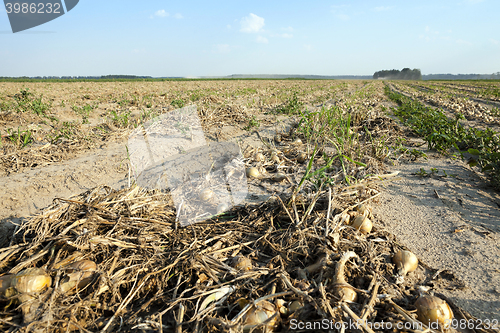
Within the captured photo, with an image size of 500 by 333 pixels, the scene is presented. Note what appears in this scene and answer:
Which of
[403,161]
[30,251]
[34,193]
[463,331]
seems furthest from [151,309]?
[403,161]

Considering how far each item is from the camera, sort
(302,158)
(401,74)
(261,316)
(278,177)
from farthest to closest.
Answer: (401,74) → (302,158) → (278,177) → (261,316)

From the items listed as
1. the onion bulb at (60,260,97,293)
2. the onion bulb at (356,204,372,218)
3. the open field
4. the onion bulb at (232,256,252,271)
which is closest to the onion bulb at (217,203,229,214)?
the open field

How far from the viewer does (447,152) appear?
374cm

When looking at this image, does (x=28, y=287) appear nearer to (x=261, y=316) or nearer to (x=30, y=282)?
(x=30, y=282)

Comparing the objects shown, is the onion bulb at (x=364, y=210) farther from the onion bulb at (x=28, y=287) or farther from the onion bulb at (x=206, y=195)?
the onion bulb at (x=28, y=287)

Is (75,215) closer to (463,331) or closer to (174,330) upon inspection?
(174,330)

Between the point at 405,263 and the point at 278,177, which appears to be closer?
the point at 405,263

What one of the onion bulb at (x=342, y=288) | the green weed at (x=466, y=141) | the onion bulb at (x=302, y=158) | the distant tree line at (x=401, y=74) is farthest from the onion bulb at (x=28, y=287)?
the distant tree line at (x=401, y=74)

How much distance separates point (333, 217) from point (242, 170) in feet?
4.42

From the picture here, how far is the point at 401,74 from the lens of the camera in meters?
90.1

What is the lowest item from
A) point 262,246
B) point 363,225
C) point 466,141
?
point 262,246

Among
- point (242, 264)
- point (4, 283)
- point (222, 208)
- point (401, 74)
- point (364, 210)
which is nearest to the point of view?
point (4, 283)

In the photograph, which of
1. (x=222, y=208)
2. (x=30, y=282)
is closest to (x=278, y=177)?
(x=222, y=208)

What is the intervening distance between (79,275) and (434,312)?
1888 millimetres
